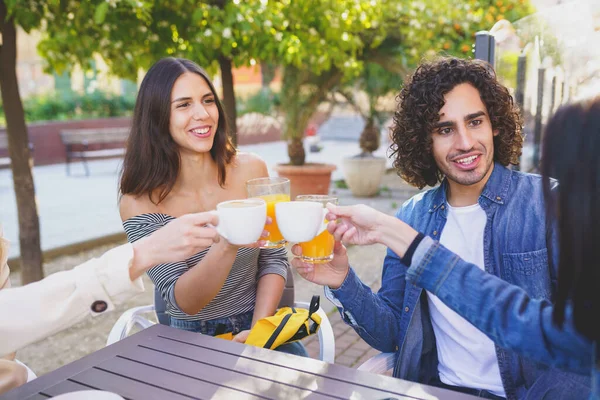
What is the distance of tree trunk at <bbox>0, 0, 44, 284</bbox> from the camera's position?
12.9 ft

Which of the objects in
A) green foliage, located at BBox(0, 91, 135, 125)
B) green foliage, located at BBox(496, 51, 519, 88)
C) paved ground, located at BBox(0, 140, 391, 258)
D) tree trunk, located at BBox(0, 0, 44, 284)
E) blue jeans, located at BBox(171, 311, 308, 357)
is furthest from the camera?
green foliage, located at BBox(0, 91, 135, 125)

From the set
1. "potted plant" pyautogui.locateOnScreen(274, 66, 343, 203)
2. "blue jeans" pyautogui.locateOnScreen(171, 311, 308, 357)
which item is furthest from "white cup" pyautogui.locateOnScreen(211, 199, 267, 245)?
"potted plant" pyautogui.locateOnScreen(274, 66, 343, 203)

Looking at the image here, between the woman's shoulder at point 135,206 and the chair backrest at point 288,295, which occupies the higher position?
the woman's shoulder at point 135,206

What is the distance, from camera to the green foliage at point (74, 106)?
51.3 feet

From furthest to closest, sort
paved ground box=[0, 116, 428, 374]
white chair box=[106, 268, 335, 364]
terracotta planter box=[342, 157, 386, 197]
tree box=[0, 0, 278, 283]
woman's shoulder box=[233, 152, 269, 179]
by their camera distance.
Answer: terracotta planter box=[342, 157, 386, 197] < tree box=[0, 0, 278, 283] < paved ground box=[0, 116, 428, 374] < woman's shoulder box=[233, 152, 269, 179] < white chair box=[106, 268, 335, 364]

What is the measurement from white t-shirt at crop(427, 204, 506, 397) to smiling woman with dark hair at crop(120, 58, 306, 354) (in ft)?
2.00

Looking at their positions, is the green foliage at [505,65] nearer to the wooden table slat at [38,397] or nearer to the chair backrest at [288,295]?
the chair backrest at [288,295]

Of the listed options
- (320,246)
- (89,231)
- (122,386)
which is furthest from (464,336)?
(89,231)

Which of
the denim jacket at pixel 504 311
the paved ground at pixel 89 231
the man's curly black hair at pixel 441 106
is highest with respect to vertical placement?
the man's curly black hair at pixel 441 106

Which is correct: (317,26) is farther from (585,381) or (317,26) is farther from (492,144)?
(585,381)

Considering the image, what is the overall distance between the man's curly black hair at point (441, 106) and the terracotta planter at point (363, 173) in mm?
6448

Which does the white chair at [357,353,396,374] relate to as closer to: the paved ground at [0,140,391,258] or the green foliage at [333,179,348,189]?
the paved ground at [0,140,391,258]

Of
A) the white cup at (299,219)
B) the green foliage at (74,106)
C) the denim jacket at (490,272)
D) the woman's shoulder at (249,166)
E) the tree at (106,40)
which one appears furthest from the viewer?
the green foliage at (74,106)

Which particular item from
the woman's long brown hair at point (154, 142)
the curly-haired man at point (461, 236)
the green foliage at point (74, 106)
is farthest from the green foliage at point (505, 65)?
the green foliage at point (74, 106)
